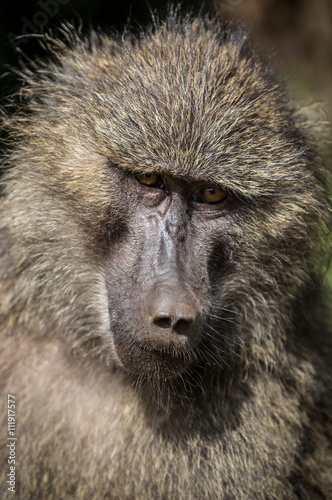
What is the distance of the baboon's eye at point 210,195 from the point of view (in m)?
2.96

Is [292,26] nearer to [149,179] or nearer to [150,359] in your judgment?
[149,179]

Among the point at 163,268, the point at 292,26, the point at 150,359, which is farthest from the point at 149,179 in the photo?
the point at 292,26

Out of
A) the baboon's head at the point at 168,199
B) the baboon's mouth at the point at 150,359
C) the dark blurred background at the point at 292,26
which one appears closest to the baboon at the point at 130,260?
the baboon's head at the point at 168,199

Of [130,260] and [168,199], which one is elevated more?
[168,199]

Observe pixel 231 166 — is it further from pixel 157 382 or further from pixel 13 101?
pixel 13 101

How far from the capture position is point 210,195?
2977 mm

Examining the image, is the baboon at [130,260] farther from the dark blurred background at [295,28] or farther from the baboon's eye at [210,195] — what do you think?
the dark blurred background at [295,28]

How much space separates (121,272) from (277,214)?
0.83 meters

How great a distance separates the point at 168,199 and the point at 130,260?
365mm

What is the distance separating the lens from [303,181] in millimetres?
3041

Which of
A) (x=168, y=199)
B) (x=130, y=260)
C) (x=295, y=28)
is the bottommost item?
(x=130, y=260)

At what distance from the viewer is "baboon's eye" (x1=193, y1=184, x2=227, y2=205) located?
2965 millimetres

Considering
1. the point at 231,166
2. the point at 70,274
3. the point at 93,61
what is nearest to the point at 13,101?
the point at 93,61

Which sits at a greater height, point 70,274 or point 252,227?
point 252,227
